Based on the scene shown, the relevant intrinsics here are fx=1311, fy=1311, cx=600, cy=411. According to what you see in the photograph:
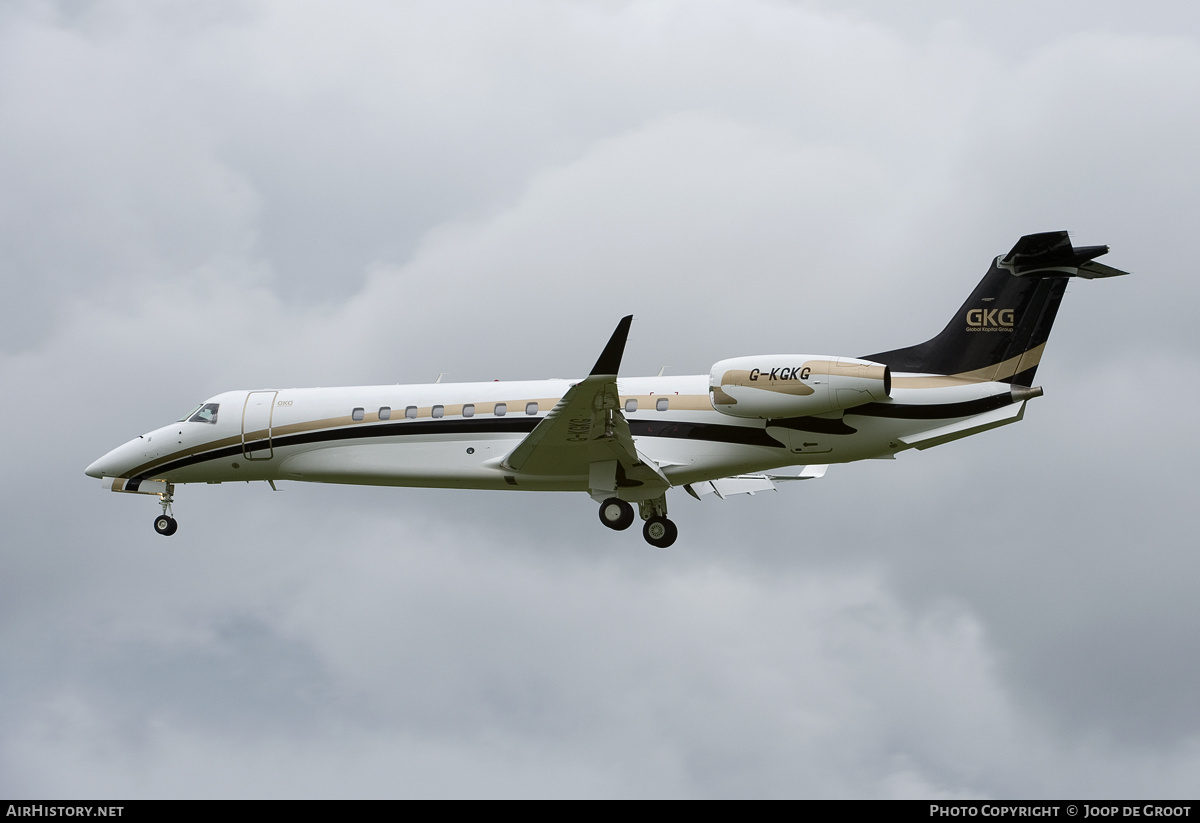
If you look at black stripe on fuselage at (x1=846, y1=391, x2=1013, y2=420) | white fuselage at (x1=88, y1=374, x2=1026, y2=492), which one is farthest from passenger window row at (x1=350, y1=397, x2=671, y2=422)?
black stripe on fuselage at (x1=846, y1=391, x2=1013, y2=420)

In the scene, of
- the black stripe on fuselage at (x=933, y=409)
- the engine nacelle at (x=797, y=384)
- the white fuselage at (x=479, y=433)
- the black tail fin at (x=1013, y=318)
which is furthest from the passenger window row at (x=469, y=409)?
the black tail fin at (x=1013, y=318)

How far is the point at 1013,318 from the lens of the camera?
24266 mm

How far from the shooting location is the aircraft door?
91.8ft

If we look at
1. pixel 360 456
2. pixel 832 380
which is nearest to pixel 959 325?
pixel 832 380

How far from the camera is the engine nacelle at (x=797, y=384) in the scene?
76.3 feet

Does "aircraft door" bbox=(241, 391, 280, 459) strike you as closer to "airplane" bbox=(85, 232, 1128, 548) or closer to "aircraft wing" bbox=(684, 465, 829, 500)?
"airplane" bbox=(85, 232, 1128, 548)

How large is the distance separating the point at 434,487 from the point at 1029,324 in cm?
1209

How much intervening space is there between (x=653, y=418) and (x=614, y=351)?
12.9ft

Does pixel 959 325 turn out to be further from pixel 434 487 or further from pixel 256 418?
pixel 256 418

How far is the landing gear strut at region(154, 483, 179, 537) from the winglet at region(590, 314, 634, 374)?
39.2 ft

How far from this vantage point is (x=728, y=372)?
23.8 m
